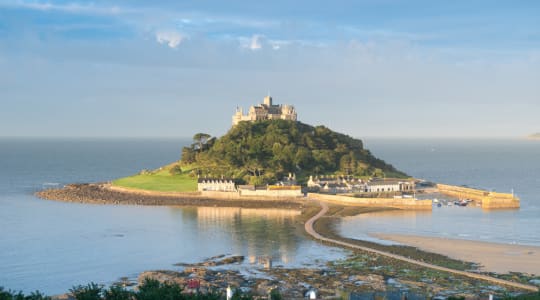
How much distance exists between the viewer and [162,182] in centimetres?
9062

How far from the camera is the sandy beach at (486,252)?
41.5 meters

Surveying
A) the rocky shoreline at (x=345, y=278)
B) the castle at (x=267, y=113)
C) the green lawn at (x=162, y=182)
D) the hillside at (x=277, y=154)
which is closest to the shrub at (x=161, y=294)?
the rocky shoreline at (x=345, y=278)

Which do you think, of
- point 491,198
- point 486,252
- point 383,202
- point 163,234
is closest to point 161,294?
point 486,252

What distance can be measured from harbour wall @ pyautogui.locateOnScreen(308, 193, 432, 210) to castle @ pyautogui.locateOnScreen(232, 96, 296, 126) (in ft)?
140

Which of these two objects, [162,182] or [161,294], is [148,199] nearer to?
[162,182]

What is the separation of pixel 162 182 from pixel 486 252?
54099mm

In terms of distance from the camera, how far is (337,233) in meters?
55.0

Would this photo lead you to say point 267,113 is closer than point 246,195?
No

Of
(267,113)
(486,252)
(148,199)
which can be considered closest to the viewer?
(486,252)

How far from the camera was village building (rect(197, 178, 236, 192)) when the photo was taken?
270 ft

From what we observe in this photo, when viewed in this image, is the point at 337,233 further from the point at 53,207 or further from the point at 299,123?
the point at 299,123

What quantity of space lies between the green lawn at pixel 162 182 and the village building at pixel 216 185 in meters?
1.19

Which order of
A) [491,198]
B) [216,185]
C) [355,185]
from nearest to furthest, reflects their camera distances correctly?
[491,198]
[216,185]
[355,185]

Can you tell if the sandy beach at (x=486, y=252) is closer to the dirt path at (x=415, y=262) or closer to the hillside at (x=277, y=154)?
the dirt path at (x=415, y=262)
